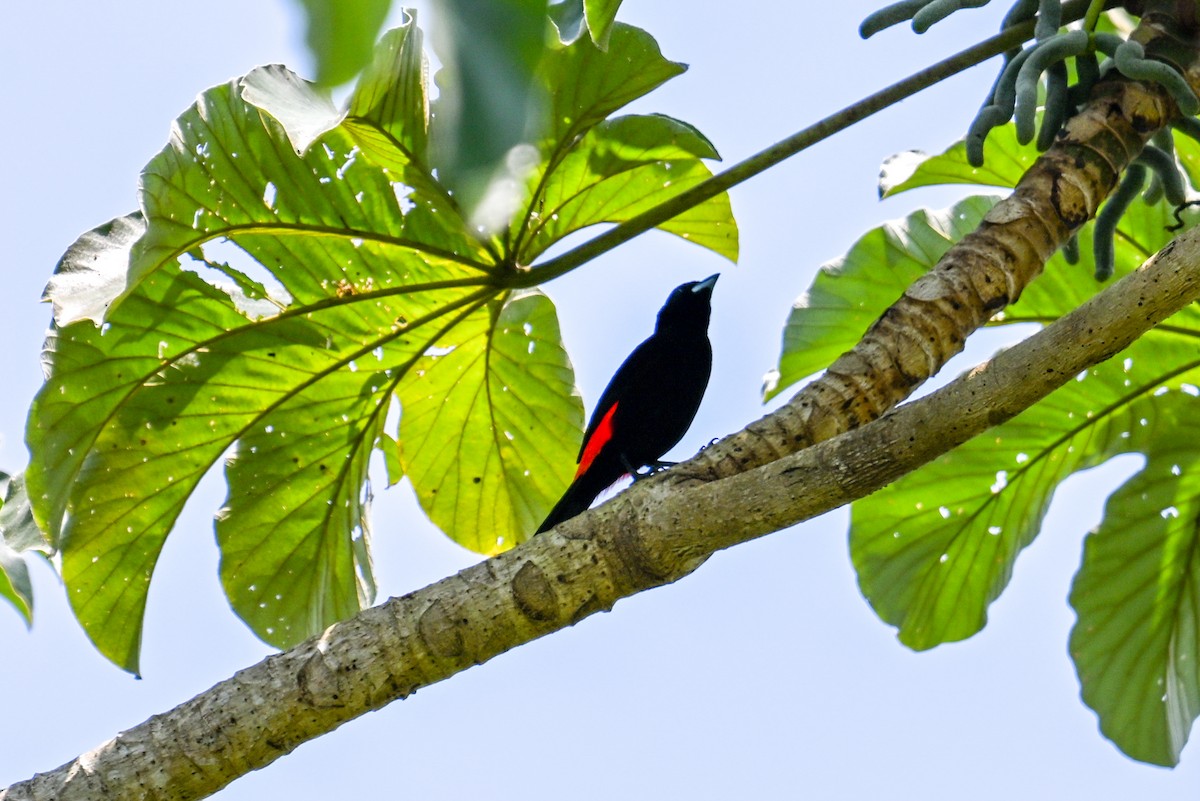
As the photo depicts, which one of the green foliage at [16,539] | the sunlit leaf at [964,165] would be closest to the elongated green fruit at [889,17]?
the sunlit leaf at [964,165]

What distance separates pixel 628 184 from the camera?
343 centimetres

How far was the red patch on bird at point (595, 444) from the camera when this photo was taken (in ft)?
12.5

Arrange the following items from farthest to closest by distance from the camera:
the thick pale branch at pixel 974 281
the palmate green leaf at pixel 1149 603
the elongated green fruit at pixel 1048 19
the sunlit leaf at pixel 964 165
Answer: the palmate green leaf at pixel 1149 603 → the sunlit leaf at pixel 964 165 → the elongated green fruit at pixel 1048 19 → the thick pale branch at pixel 974 281

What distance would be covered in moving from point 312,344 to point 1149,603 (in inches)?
106

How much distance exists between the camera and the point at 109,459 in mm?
3215

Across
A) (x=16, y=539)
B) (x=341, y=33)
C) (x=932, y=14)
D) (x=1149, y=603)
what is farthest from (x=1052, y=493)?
(x=341, y=33)

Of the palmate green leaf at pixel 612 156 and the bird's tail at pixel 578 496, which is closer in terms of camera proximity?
the palmate green leaf at pixel 612 156

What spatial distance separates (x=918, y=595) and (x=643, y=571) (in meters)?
1.97

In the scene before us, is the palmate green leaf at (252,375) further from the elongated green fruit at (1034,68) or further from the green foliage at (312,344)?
the elongated green fruit at (1034,68)

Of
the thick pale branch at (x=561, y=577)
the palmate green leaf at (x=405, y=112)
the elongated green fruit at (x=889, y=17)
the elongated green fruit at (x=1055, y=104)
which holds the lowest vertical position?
the thick pale branch at (x=561, y=577)

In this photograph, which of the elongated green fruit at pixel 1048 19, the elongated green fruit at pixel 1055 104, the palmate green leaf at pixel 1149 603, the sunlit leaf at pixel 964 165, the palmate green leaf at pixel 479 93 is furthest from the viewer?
the palmate green leaf at pixel 1149 603

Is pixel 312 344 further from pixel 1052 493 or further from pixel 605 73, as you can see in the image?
pixel 1052 493

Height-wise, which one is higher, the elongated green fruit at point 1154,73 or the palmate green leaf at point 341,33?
the elongated green fruit at point 1154,73

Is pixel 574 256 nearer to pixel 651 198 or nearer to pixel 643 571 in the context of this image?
pixel 651 198
